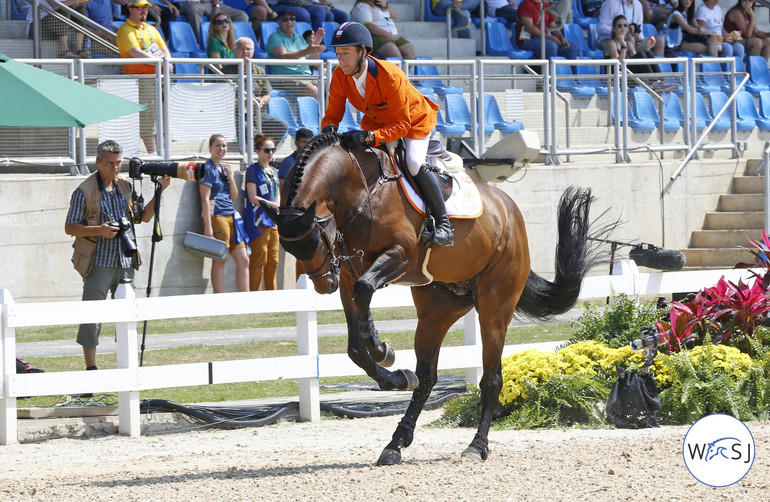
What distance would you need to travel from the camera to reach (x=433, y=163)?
7344mm

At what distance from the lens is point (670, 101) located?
58.4ft

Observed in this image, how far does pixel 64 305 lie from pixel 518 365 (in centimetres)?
354

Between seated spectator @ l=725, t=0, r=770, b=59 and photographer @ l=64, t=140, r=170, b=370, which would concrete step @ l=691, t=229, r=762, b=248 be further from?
photographer @ l=64, t=140, r=170, b=370

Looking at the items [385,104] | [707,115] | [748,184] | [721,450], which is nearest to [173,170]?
[385,104]

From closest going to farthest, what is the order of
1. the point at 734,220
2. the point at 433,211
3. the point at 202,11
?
1. the point at 433,211
2. the point at 202,11
3. the point at 734,220

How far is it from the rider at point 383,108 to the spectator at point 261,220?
6.46m

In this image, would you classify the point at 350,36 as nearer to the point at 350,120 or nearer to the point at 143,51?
the point at 143,51

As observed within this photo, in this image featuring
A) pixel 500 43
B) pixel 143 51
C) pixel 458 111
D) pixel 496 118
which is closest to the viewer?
pixel 143 51

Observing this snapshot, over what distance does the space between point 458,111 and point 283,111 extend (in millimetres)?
2680

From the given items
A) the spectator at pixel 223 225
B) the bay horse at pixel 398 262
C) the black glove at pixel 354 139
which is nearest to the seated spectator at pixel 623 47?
the spectator at pixel 223 225

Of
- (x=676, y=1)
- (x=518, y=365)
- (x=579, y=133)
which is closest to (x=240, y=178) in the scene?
(x=579, y=133)

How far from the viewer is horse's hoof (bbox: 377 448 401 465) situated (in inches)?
275

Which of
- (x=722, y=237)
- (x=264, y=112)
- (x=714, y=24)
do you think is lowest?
(x=722, y=237)

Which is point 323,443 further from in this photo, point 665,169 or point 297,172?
point 665,169
